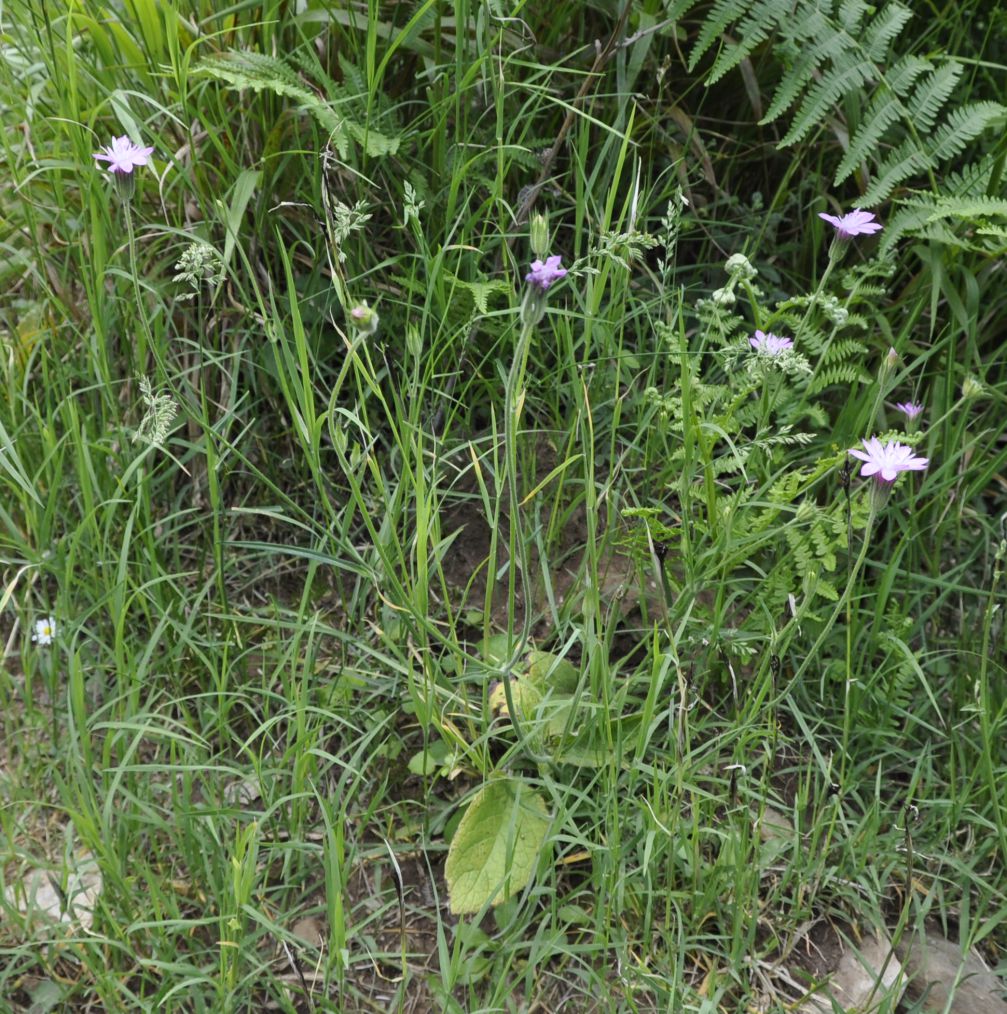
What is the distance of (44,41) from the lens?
2.43 meters

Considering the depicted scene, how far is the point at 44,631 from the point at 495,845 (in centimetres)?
101

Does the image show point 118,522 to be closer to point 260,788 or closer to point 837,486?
point 260,788

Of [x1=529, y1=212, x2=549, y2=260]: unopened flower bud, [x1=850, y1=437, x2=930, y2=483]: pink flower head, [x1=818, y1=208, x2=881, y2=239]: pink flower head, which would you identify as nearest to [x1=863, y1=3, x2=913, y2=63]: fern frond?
[x1=818, y1=208, x2=881, y2=239]: pink flower head

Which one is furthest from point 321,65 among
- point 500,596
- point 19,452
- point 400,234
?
point 500,596

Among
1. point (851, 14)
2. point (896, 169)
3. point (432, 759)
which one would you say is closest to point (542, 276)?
point (432, 759)

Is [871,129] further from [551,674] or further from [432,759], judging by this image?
[432,759]

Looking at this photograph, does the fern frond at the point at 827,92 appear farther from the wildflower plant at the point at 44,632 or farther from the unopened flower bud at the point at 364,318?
the wildflower plant at the point at 44,632

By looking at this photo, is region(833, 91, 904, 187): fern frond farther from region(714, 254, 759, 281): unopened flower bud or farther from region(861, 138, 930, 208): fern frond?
region(714, 254, 759, 281): unopened flower bud

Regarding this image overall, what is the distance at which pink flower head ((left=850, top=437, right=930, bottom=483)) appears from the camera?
1.69m

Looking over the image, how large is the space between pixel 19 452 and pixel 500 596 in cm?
104

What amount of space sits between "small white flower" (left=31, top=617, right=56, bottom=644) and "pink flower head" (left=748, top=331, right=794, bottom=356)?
56.1 inches

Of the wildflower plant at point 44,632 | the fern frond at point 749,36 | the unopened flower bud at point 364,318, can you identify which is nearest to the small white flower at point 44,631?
the wildflower plant at point 44,632

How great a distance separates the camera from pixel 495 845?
1837 mm

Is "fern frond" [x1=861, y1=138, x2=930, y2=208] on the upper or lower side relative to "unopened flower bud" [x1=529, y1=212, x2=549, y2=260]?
upper
